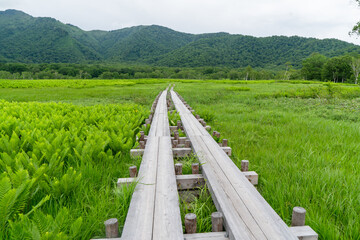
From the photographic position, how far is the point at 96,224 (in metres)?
1.62

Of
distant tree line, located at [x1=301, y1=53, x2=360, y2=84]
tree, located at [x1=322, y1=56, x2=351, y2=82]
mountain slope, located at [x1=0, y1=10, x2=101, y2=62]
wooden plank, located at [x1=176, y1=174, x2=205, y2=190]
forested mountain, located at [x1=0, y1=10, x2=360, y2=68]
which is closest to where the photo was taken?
wooden plank, located at [x1=176, y1=174, x2=205, y2=190]

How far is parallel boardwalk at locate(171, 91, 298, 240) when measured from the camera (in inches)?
55.8

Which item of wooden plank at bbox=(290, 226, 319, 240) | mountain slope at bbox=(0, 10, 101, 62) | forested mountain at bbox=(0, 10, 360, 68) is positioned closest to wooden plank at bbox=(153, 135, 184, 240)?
wooden plank at bbox=(290, 226, 319, 240)

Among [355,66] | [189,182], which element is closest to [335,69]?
[355,66]

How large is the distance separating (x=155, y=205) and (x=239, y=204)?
0.76m

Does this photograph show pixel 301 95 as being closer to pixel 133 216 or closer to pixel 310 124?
pixel 310 124

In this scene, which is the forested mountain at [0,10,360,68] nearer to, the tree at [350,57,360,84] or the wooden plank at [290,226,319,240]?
the tree at [350,57,360,84]

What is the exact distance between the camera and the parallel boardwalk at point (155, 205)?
4.59ft

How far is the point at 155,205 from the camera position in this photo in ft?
5.63

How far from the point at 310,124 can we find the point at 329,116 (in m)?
1.93

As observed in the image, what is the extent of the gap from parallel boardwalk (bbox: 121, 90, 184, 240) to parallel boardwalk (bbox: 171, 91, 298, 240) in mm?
403

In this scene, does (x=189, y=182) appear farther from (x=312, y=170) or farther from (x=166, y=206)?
(x=312, y=170)

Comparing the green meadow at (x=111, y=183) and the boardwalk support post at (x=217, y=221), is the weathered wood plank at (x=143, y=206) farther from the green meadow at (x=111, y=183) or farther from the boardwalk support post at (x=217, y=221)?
the boardwalk support post at (x=217, y=221)

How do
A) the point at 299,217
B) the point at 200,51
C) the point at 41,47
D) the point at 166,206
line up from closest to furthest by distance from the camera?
the point at 299,217
the point at 166,206
the point at 200,51
the point at 41,47
